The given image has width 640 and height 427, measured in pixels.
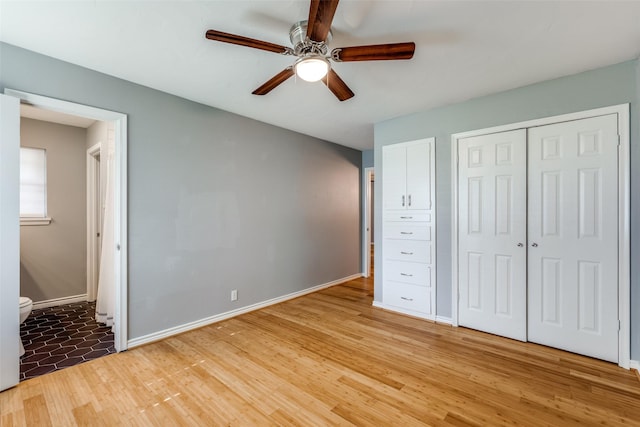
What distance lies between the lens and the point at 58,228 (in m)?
3.77

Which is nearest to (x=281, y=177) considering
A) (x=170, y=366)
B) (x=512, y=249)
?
(x=170, y=366)

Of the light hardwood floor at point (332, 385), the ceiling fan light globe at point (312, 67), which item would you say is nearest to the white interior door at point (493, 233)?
the light hardwood floor at point (332, 385)

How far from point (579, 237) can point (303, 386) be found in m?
2.62

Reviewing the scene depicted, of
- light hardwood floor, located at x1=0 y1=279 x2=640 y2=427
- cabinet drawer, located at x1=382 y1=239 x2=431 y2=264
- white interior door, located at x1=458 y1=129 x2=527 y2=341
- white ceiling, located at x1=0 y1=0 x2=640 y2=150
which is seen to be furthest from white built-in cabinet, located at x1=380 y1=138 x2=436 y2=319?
white ceiling, located at x1=0 y1=0 x2=640 y2=150

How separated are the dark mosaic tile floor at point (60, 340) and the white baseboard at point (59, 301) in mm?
77

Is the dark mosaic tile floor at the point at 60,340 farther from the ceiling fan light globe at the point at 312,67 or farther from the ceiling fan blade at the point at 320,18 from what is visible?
the ceiling fan blade at the point at 320,18

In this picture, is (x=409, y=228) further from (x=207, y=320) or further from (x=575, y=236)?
(x=207, y=320)

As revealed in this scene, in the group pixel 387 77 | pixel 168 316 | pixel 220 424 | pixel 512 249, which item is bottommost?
pixel 220 424

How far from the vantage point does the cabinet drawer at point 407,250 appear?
3.33 m

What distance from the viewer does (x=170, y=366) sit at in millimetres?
2297

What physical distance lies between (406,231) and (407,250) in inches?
9.2

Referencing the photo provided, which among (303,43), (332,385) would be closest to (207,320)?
(332,385)

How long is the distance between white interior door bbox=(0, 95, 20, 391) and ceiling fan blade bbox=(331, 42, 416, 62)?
90.1 inches

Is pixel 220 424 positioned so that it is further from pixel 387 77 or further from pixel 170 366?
pixel 387 77
